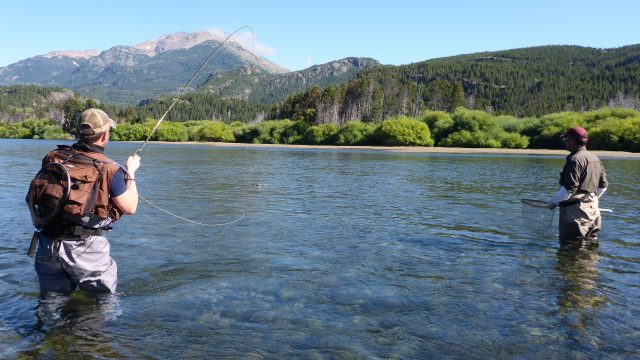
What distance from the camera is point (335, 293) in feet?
26.1

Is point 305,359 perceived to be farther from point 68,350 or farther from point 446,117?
point 446,117

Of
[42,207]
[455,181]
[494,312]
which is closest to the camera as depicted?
[42,207]

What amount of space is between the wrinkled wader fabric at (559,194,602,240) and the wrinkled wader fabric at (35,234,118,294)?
9184mm

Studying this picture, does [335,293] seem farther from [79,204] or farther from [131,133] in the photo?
[131,133]

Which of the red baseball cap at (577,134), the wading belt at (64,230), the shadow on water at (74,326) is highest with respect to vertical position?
the red baseball cap at (577,134)

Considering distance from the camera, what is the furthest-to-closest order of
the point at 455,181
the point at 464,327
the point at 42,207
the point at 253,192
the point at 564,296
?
1. the point at 455,181
2. the point at 253,192
3. the point at 564,296
4. the point at 464,327
5. the point at 42,207

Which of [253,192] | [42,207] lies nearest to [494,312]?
[42,207]

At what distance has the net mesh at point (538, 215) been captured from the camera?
1141 centimetres

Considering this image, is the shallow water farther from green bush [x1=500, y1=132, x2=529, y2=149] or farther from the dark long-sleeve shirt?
green bush [x1=500, y1=132, x2=529, y2=149]

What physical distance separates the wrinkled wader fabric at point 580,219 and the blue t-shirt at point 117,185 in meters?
9.07

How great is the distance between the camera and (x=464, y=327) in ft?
21.6

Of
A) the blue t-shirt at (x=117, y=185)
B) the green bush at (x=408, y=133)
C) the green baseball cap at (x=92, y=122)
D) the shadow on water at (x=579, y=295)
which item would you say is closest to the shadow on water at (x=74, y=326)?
the blue t-shirt at (x=117, y=185)

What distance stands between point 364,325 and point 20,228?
1016cm

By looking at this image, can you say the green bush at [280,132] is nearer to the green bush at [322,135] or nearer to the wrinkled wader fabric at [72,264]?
the green bush at [322,135]
